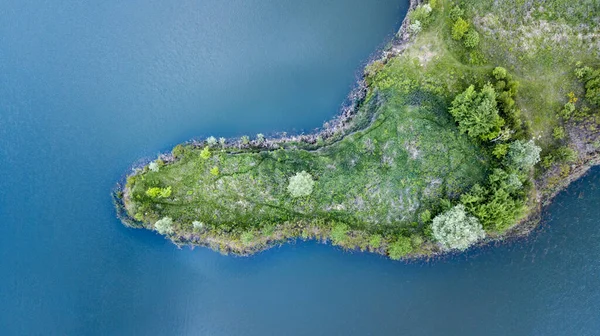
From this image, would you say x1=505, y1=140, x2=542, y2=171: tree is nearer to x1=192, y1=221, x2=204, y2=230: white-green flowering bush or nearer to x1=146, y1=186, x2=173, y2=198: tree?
x1=192, y1=221, x2=204, y2=230: white-green flowering bush

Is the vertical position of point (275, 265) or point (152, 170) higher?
point (152, 170)

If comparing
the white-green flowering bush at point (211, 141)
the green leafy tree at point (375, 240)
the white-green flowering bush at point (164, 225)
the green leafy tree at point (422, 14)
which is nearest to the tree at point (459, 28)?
the green leafy tree at point (422, 14)

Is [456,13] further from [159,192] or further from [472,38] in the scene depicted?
[159,192]

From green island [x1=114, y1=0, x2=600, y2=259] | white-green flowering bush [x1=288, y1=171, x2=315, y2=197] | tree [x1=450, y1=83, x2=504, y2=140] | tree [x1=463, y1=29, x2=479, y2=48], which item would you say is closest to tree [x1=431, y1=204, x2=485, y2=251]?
green island [x1=114, y1=0, x2=600, y2=259]

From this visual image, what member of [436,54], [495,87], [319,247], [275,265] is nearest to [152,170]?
[275,265]

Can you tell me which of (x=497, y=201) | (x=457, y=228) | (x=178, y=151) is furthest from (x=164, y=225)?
(x=497, y=201)

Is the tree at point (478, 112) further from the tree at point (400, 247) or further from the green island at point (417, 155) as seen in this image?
the tree at point (400, 247)

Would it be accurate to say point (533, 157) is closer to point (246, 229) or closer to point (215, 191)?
point (246, 229)
